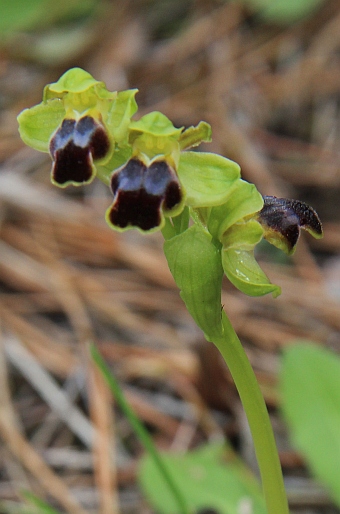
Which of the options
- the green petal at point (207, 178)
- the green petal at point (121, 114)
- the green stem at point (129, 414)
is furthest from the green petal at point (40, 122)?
the green stem at point (129, 414)

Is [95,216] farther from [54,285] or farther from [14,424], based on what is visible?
[14,424]

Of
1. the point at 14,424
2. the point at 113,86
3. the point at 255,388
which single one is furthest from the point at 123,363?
the point at 113,86

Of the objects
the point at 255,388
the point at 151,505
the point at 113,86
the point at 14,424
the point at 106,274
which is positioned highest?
the point at 113,86

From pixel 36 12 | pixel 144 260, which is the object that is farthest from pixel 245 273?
pixel 36 12

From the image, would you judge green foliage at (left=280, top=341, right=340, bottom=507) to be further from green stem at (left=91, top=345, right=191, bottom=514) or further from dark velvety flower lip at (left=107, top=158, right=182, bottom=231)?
dark velvety flower lip at (left=107, top=158, right=182, bottom=231)

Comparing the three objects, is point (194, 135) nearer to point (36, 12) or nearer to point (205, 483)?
point (205, 483)

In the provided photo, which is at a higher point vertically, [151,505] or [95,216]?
[95,216]

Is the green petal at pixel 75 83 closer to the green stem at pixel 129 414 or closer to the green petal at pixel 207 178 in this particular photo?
the green petal at pixel 207 178
